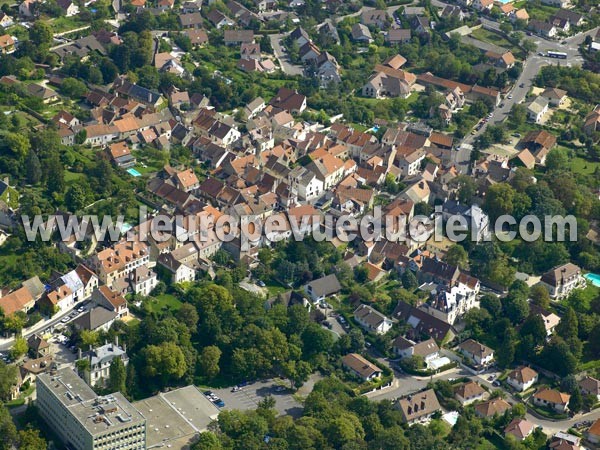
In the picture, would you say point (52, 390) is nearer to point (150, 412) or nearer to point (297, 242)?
point (150, 412)

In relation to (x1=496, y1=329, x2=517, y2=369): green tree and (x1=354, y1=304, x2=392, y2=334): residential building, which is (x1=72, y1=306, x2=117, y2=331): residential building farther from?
(x1=496, y1=329, x2=517, y2=369): green tree

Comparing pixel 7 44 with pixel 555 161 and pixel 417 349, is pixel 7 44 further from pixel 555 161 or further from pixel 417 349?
pixel 417 349

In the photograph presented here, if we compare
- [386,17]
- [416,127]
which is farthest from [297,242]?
[386,17]

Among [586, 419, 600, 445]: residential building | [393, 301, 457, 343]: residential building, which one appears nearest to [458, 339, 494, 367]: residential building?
[393, 301, 457, 343]: residential building

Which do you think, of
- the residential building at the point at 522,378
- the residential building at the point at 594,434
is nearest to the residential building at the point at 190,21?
the residential building at the point at 522,378

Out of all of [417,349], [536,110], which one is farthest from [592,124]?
[417,349]
